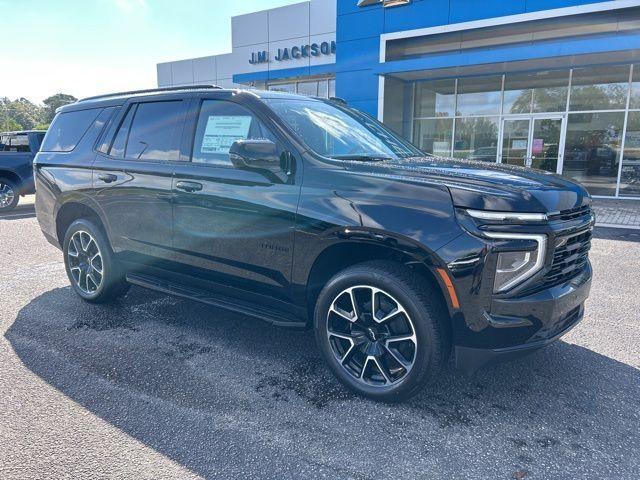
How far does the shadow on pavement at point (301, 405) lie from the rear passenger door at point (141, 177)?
744mm

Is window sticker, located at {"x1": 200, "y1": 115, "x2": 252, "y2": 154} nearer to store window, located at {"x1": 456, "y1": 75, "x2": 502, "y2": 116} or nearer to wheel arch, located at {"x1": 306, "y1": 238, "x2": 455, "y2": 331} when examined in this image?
wheel arch, located at {"x1": 306, "y1": 238, "x2": 455, "y2": 331}

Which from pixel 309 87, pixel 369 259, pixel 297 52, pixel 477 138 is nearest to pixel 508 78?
pixel 477 138

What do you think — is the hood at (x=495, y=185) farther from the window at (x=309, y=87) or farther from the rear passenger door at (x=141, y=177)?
the window at (x=309, y=87)

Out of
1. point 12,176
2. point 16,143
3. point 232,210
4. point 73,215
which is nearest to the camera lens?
point 232,210

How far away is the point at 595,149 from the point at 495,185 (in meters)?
13.2

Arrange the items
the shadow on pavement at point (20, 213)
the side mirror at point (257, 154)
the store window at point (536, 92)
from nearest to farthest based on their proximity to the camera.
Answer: the side mirror at point (257, 154) < the shadow on pavement at point (20, 213) < the store window at point (536, 92)

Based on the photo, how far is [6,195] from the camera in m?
11.3

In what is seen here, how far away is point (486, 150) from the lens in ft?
50.3

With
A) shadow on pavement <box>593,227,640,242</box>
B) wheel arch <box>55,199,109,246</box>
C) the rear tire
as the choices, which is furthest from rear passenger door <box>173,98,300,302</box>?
the rear tire

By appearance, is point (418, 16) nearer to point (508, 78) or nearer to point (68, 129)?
point (508, 78)

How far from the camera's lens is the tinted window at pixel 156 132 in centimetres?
387

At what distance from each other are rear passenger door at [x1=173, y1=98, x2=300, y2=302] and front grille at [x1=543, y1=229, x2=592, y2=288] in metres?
1.58

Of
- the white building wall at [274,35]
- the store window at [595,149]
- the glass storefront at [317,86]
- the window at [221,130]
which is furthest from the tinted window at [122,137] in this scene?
the white building wall at [274,35]

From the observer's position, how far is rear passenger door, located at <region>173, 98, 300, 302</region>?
3.19 metres
